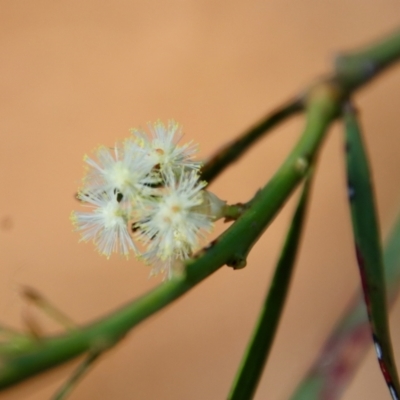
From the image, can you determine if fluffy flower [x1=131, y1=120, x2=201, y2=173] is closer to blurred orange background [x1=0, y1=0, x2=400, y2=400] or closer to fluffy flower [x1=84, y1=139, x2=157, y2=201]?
fluffy flower [x1=84, y1=139, x2=157, y2=201]

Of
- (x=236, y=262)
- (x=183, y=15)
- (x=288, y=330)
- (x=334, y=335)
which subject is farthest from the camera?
(x=183, y=15)

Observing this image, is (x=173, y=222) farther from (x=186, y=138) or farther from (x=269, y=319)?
(x=186, y=138)

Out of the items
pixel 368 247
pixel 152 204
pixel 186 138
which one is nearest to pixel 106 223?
pixel 152 204

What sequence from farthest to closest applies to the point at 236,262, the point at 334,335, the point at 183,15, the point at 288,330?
the point at 183,15, the point at 288,330, the point at 334,335, the point at 236,262

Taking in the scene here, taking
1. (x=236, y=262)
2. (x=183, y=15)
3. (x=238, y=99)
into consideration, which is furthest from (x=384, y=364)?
(x=183, y=15)

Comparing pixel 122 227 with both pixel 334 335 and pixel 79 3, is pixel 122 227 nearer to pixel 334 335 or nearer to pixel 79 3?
pixel 334 335

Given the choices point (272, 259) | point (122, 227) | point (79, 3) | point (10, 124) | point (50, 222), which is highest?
point (79, 3)

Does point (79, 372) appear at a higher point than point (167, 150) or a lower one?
lower

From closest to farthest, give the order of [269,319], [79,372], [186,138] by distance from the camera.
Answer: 1. [79,372]
2. [269,319]
3. [186,138]
